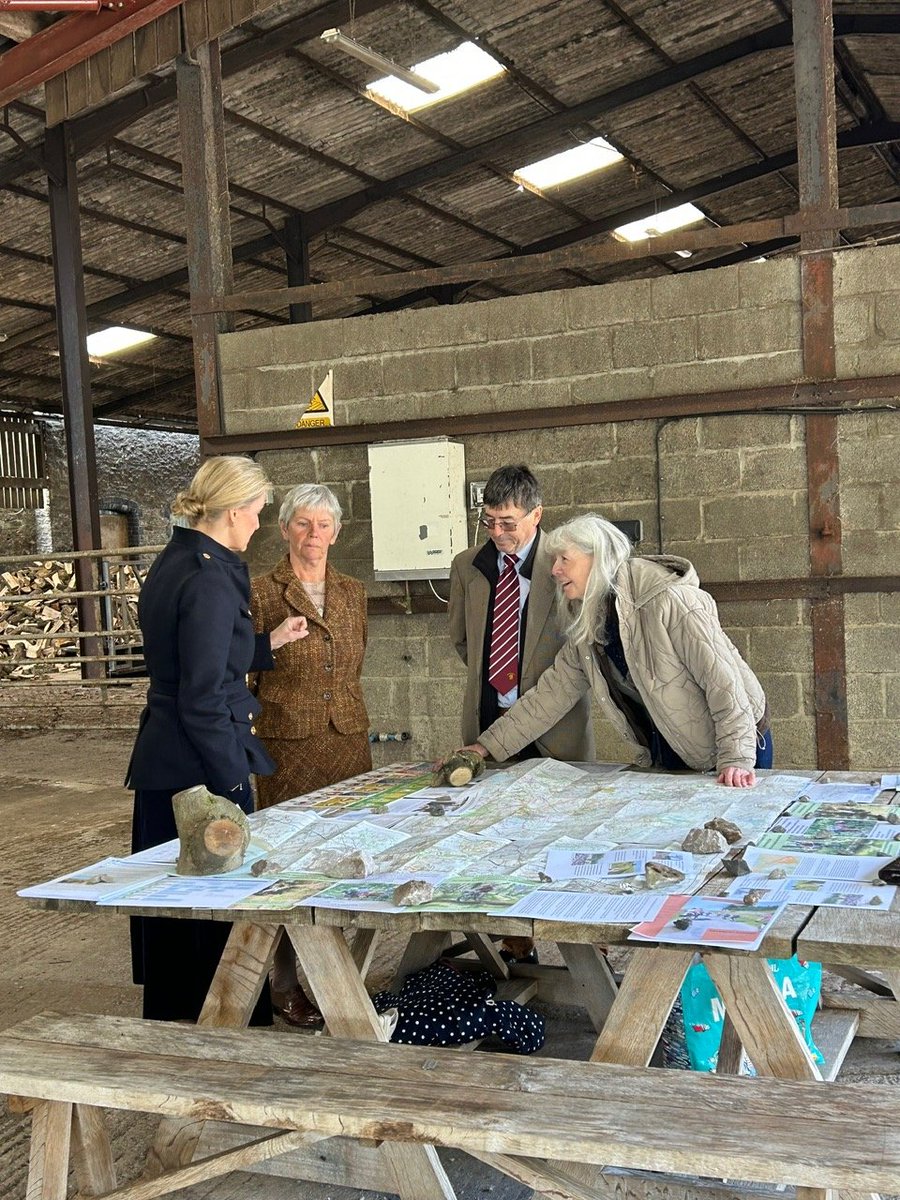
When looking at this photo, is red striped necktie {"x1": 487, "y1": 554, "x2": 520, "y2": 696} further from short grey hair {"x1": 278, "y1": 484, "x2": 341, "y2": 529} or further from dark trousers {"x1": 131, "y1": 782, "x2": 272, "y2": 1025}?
dark trousers {"x1": 131, "y1": 782, "x2": 272, "y2": 1025}

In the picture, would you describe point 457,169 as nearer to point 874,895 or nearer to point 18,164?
point 18,164

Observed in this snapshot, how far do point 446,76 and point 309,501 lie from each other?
7.42 m

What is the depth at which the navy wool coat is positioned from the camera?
3.07 m

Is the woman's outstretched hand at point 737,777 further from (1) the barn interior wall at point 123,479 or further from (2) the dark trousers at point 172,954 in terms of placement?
(1) the barn interior wall at point 123,479

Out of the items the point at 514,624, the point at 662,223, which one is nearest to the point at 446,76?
the point at 662,223

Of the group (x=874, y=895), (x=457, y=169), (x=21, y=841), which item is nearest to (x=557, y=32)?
(x=457, y=169)

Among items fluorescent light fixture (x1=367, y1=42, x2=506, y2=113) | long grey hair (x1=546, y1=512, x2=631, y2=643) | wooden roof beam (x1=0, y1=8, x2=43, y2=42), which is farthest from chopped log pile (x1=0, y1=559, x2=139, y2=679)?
long grey hair (x1=546, y1=512, x2=631, y2=643)

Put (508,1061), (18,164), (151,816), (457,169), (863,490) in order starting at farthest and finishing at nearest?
(457,169) < (18,164) < (863,490) < (151,816) < (508,1061)

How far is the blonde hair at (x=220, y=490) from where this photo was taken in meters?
3.18

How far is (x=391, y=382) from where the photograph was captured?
601 centimetres

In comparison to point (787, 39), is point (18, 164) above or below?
below

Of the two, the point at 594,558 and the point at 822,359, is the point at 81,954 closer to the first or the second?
the point at 594,558

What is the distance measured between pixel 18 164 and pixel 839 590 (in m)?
8.09

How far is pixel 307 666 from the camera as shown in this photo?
3762mm
